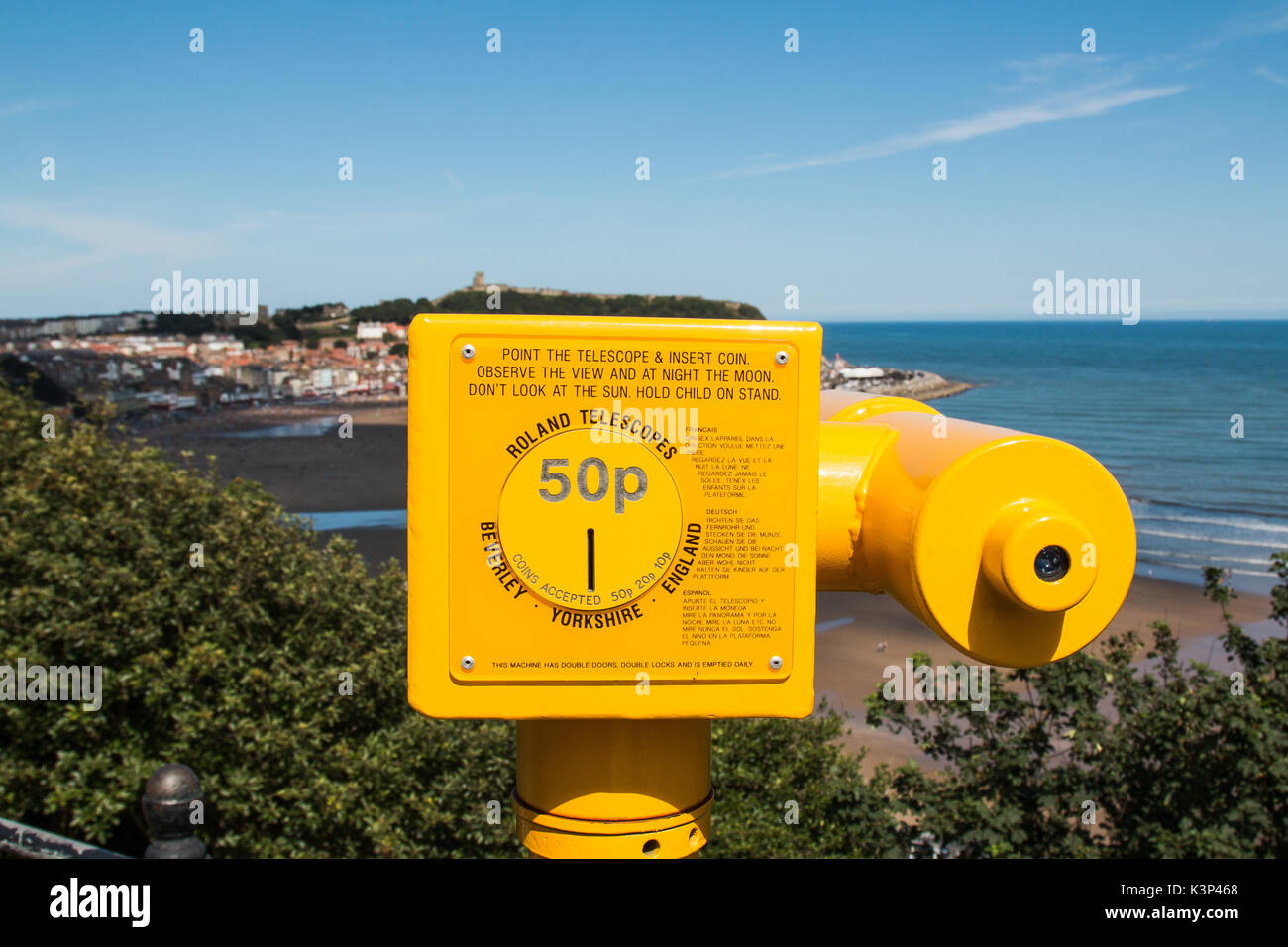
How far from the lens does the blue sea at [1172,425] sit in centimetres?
2814

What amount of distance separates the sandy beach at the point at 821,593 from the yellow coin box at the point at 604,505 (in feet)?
25.3

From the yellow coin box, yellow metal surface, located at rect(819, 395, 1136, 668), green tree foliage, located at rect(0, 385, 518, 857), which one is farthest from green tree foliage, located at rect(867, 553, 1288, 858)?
the yellow coin box

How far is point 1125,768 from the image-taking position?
7453mm

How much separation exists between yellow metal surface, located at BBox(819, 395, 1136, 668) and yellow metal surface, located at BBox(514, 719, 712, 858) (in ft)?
1.74

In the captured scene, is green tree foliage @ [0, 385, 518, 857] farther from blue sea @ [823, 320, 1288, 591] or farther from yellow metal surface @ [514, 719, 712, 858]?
yellow metal surface @ [514, 719, 712, 858]

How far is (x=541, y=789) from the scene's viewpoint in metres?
1.84

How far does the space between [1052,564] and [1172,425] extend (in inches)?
2140

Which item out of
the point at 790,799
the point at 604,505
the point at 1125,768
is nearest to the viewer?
the point at 604,505

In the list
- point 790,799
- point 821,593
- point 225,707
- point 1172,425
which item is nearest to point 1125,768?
point 790,799

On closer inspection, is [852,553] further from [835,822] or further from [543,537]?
[835,822]

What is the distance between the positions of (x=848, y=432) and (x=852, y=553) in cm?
24

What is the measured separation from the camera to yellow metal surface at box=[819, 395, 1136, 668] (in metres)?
1.59

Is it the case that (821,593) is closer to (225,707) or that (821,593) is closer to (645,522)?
(225,707)

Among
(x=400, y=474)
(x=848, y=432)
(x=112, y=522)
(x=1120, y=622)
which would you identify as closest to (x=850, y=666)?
(x=1120, y=622)
